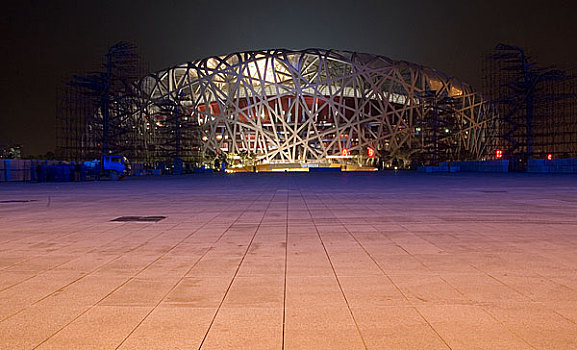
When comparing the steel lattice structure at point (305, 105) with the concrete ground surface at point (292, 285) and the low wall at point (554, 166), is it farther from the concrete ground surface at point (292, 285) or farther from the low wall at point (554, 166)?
the concrete ground surface at point (292, 285)

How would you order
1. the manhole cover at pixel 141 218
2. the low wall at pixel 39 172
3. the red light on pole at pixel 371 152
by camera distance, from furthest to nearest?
the red light on pole at pixel 371 152, the low wall at pixel 39 172, the manhole cover at pixel 141 218

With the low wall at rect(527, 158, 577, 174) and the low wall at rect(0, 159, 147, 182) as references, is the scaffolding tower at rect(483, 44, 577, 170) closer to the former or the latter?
the low wall at rect(527, 158, 577, 174)

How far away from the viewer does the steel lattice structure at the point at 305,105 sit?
79.7 meters

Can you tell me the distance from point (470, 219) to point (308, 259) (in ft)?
14.6

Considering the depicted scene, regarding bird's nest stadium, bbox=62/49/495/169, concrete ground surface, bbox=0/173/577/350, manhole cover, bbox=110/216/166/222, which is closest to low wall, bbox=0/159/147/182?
manhole cover, bbox=110/216/166/222

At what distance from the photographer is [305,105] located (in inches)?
3147

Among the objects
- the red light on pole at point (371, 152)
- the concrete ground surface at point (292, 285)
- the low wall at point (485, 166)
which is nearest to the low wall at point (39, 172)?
the concrete ground surface at point (292, 285)

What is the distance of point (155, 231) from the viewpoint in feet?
24.1

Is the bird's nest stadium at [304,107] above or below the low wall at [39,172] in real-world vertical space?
above

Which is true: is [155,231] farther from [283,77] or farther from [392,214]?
[283,77]

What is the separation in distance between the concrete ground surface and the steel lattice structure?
71872 mm

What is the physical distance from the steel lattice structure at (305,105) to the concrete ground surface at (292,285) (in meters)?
71.9

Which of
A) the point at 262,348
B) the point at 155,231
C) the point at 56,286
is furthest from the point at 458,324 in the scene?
the point at 155,231

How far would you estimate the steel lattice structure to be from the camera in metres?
79.7
